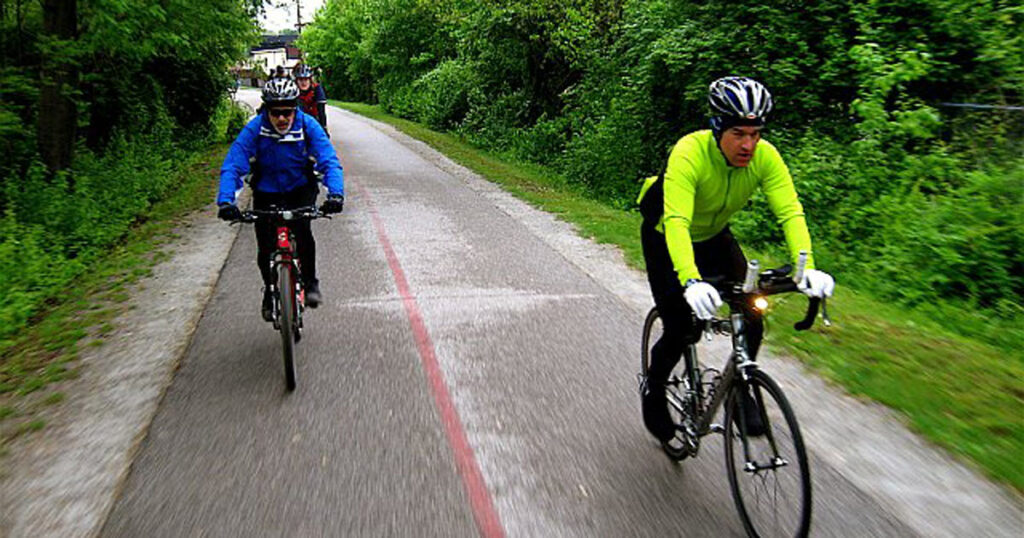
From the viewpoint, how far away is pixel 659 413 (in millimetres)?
4113

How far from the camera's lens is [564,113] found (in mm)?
22547

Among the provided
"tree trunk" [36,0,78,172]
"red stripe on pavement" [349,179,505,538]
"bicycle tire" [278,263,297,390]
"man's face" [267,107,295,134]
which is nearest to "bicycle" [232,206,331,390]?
"bicycle tire" [278,263,297,390]

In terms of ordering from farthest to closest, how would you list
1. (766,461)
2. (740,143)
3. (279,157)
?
(279,157) < (740,143) < (766,461)

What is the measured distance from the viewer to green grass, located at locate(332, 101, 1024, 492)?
438cm

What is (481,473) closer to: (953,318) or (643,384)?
(643,384)

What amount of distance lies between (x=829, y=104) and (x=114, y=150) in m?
15.5

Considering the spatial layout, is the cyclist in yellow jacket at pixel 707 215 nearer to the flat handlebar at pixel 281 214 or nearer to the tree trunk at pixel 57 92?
the flat handlebar at pixel 281 214

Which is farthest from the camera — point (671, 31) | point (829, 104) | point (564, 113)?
point (564, 113)

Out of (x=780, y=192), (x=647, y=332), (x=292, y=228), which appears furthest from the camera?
(x=292, y=228)

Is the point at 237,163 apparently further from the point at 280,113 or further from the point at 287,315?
the point at 287,315

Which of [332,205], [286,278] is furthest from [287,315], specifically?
[332,205]

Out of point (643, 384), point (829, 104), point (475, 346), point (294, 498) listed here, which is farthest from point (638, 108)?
point (294, 498)

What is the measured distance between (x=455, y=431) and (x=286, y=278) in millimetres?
1830

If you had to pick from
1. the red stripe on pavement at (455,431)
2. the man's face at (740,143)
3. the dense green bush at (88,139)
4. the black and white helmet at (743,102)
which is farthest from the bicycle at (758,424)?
the dense green bush at (88,139)
